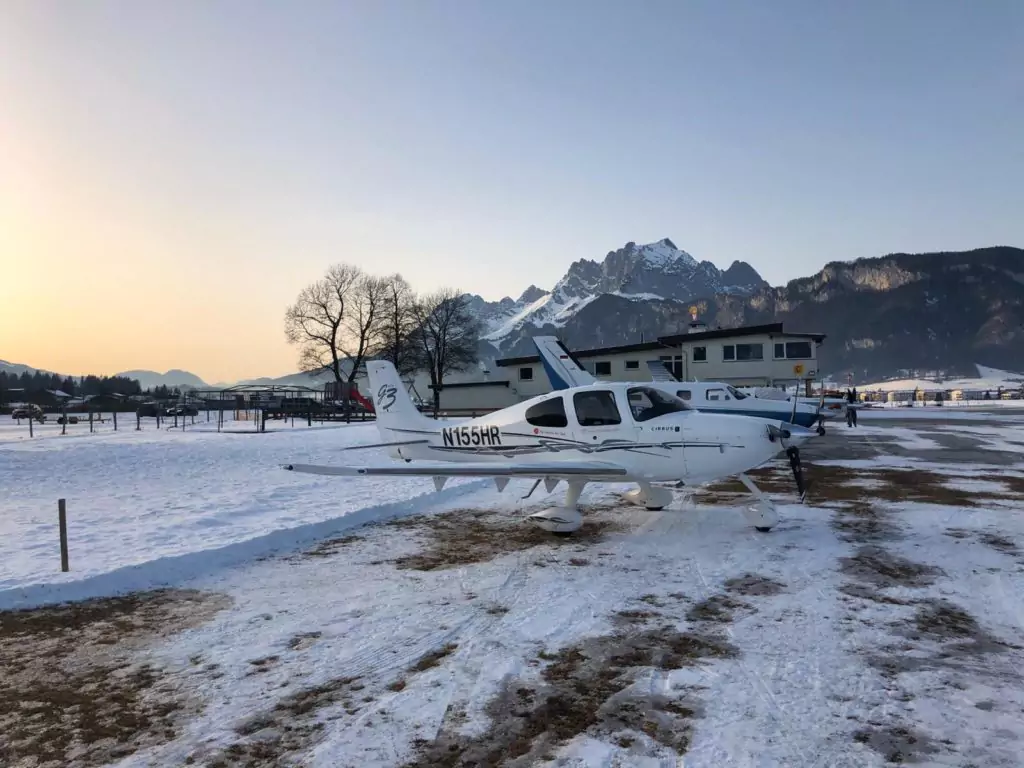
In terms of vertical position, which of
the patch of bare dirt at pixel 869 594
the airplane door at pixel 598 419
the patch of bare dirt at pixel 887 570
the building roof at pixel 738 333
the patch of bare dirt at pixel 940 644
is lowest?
the patch of bare dirt at pixel 887 570

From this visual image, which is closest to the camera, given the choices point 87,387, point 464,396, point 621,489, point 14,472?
point 621,489

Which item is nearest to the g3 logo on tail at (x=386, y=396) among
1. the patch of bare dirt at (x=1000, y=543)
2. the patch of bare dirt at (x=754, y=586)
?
the patch of bare dirt at (x=754, y=586)

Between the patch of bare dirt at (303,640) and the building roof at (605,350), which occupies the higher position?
the building roof at (605,350)

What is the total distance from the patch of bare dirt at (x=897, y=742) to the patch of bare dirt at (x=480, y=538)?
15.5 feet

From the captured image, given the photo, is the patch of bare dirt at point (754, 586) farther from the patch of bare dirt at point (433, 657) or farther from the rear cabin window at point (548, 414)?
the rear cabin window at point (548, 414)

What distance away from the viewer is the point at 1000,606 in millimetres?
5504

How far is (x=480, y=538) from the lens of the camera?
346 inches

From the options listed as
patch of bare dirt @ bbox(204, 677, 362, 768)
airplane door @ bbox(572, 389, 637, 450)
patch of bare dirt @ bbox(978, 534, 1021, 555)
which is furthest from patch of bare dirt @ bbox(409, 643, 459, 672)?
patch of bare dirt @ bbox(978, 534, 1021, 555)

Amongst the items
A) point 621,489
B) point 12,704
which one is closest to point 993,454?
point 621,489

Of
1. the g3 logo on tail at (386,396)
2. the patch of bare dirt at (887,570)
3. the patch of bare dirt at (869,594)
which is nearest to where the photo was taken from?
the patch of bare dirt at (869,594)

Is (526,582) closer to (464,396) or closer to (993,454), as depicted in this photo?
(993,454)

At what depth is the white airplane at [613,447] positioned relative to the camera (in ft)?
28.1

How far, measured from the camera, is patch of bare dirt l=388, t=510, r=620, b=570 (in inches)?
301

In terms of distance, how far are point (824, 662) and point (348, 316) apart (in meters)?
64.1
